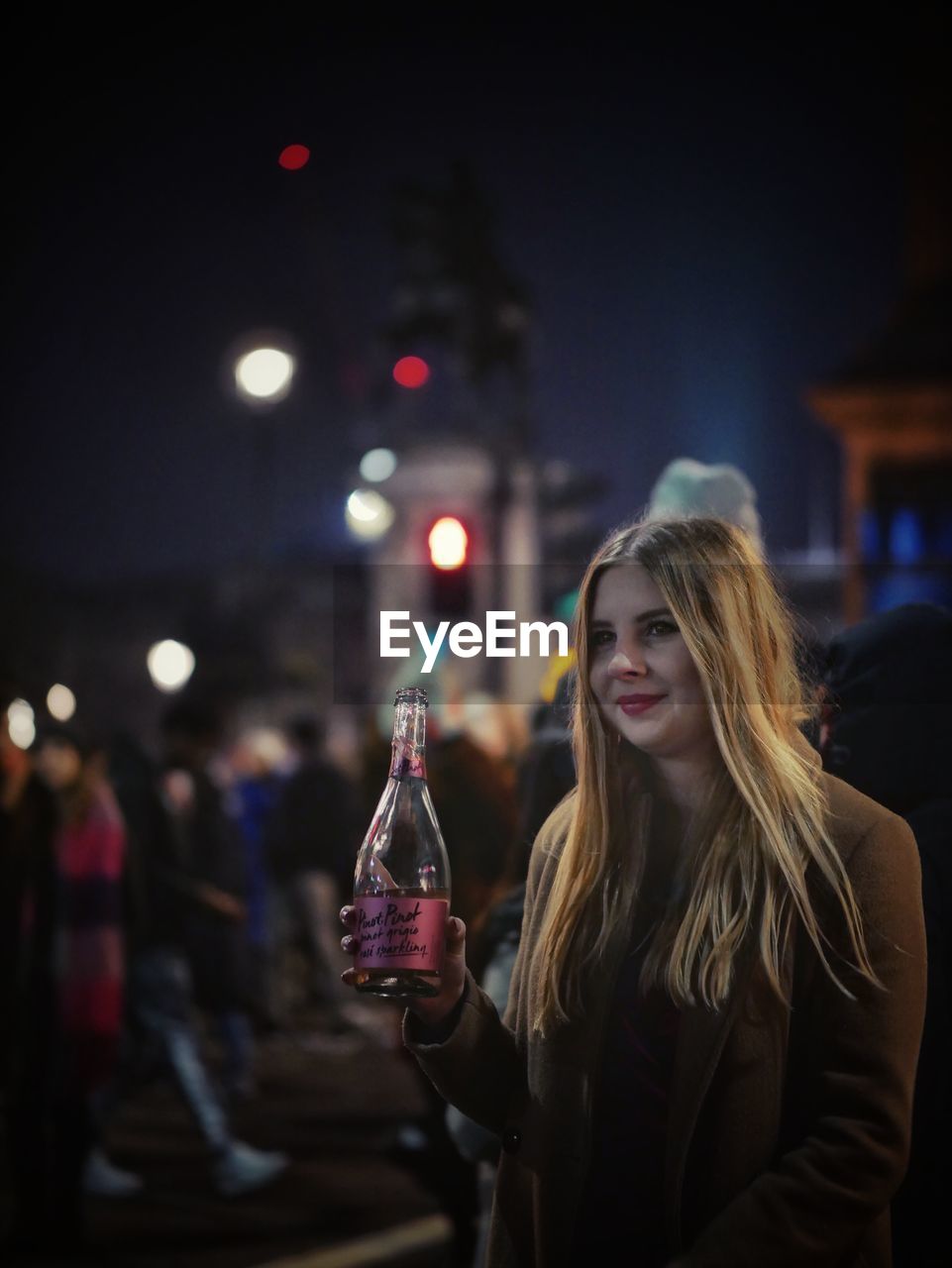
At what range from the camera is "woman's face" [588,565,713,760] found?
247 centimetres

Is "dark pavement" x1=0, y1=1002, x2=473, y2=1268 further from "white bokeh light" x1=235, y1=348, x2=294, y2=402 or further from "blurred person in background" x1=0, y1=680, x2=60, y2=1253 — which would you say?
"white bokeh light" x1=235, y1=348, x2=294, y2=402

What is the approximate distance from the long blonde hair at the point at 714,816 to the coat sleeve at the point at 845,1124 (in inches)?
1.7

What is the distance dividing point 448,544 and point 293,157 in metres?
1.33

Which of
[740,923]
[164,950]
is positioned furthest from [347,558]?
[164,950]

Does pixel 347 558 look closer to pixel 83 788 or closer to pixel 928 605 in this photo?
pixel 928 605

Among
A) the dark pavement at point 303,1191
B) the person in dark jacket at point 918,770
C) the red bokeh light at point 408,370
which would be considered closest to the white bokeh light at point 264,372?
the red bokeh light at point 408,370

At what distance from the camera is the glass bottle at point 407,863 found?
2363mm

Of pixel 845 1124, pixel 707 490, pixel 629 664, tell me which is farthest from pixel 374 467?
pixel 845 1124

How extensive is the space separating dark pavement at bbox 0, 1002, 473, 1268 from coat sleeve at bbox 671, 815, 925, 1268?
2894 millimetres

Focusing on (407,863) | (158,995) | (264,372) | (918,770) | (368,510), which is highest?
(264,372)

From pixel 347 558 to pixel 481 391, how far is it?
21490 mm

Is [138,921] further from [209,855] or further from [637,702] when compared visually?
[637,702]

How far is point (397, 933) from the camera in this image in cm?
234

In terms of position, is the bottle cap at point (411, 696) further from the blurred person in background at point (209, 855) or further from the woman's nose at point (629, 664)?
the blurred person in background at point (209, 855)
